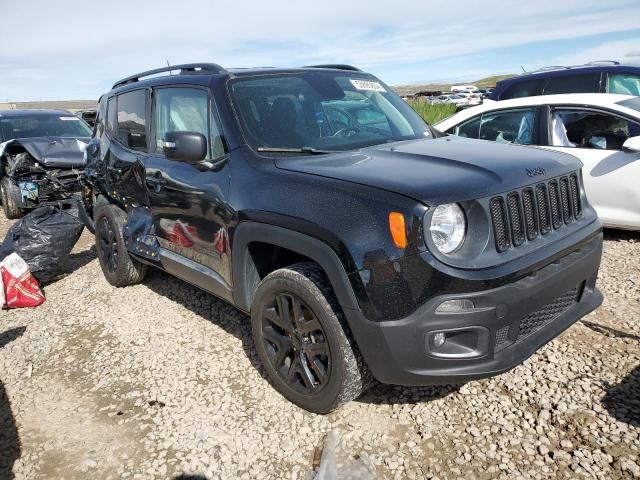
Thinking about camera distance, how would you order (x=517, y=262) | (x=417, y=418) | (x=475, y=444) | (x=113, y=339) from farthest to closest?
(x=113, y=339) → (x=417, y=418) → (x=475, y=444) → (x=517, y=262)

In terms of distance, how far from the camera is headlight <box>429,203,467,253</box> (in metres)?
2.29

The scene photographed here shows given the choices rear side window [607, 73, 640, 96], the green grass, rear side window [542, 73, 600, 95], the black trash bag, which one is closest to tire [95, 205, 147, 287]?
the black trash bag

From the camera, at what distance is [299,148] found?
3.07 metres

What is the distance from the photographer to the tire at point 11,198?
8234mm

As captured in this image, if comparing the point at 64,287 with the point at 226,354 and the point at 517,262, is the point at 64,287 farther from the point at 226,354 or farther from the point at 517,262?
the point at 517,262

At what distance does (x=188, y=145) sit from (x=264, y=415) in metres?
1.64

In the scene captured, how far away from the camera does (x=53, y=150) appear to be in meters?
8.20

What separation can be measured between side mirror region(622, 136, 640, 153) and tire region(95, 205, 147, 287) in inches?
188

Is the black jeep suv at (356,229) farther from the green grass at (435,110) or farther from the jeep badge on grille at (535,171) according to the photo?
the green grass at (435,110)

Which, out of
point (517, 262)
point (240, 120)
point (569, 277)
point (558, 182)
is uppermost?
point (240, 120)

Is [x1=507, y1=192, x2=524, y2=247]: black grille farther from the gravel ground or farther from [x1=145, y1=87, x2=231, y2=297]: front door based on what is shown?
[x1=145, y1=87, x2=231, y2=297]: front door

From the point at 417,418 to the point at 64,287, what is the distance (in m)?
4.08

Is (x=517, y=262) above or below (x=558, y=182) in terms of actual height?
below

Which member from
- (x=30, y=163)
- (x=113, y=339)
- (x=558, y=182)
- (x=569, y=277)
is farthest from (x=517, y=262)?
(x=30, y=163)
